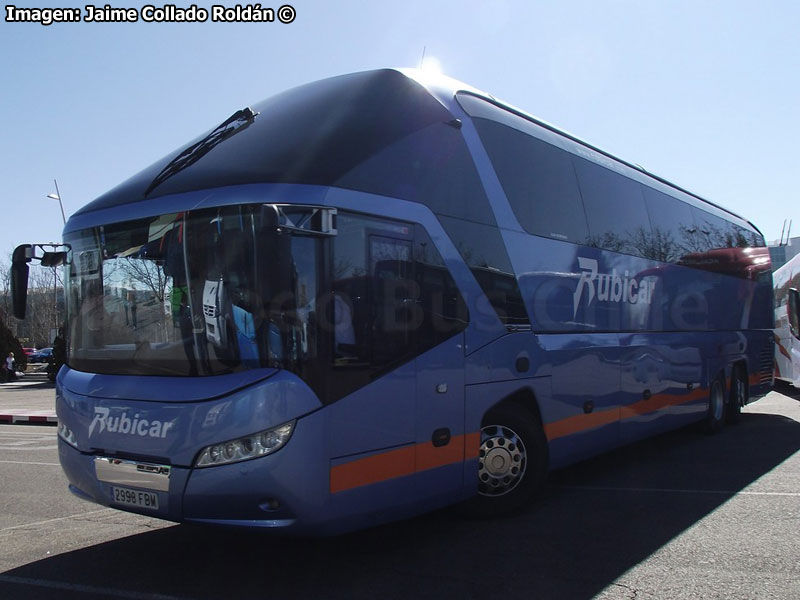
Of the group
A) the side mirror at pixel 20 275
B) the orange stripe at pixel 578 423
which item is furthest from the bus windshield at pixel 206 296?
the orange stripe at pixel 578 423

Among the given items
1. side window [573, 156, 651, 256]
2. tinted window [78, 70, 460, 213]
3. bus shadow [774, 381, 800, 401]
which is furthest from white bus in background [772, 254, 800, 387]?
tinted window [78, 70, 460, 213]

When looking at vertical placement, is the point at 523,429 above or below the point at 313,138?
below

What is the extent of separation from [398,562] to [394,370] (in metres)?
1.39

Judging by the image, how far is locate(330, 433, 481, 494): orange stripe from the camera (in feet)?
15.5

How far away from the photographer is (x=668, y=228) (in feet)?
34.0

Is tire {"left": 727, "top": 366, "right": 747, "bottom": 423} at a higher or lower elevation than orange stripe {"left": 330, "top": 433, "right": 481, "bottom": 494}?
lower

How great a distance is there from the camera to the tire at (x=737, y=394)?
1270 cm

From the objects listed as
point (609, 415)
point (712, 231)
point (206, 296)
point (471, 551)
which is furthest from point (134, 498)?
point (712, 231)

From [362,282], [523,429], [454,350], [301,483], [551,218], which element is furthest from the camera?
[551,218]

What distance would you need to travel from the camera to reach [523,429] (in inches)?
259

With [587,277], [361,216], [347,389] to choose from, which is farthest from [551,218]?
[347,389]

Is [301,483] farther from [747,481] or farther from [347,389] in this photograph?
[747,481]

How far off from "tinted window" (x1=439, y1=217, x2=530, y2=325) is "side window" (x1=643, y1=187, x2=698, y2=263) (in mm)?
3665

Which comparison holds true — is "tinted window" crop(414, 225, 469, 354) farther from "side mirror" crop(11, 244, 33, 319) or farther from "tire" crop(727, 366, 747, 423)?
"tire" crop(727, 366, 747, 423)
